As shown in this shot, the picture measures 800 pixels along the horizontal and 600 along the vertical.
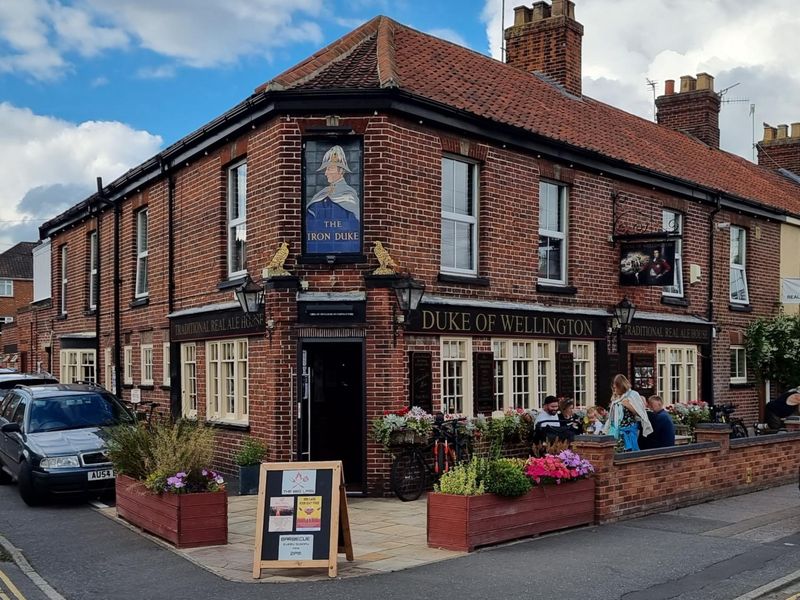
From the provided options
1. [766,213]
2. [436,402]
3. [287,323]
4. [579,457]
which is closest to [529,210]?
[436,402]

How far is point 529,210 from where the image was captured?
16.3m

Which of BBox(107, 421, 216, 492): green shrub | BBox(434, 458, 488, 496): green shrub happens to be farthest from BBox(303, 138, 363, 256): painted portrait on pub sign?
BBox(434, 458, 488, 496): green shrub

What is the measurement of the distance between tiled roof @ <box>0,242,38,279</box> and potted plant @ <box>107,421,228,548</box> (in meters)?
56.7

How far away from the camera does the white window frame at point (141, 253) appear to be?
20281mm

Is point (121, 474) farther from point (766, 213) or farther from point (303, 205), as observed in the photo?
point (766, 213)

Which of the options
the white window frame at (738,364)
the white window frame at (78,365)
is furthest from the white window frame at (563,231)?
the white window frame at (78,365)

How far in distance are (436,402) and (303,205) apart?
12.0 ft

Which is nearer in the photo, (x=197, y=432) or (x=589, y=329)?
(x=197, y=432)

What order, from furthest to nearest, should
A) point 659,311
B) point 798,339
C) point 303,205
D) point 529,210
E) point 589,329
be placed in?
point 798,339 → point 659,311 → point 589,329 → point 529,210 → point 303,205

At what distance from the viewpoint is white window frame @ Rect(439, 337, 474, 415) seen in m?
14.7

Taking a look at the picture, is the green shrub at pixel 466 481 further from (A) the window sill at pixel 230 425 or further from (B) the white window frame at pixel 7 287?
(B) the white window frame at pixel 7 287

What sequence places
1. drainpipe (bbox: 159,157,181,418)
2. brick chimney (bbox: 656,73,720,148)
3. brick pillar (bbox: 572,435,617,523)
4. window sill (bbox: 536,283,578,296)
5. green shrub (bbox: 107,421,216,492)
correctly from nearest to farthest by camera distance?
green shrub (bbox: 107,421,216,492)
brick pillar (bbox: 572,435,617,523)
window sill (bbox: 536,283,578,296)
drainpipe (bbox: 159,157,181,418)
brick chimney (bbox: 656,73,720,148)

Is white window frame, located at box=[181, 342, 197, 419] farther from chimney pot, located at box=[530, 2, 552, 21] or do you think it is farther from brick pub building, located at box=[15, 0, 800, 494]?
chimney pot, located at box=[530, 2, 552, 21]

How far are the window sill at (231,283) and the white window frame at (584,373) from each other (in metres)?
6.30
